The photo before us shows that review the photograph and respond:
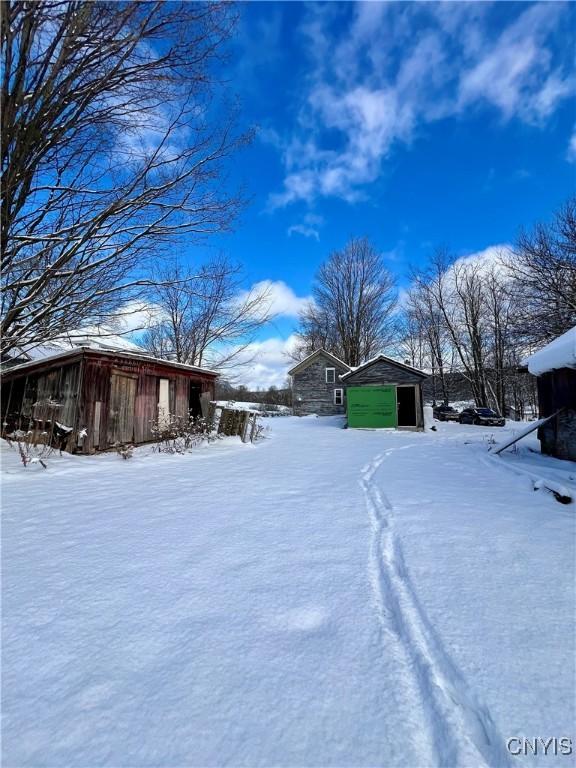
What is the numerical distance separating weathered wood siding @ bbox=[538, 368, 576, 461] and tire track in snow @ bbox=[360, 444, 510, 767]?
7346 millimetres

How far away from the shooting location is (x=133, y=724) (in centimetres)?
131

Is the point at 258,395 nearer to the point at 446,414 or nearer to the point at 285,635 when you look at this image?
the point at 446,414

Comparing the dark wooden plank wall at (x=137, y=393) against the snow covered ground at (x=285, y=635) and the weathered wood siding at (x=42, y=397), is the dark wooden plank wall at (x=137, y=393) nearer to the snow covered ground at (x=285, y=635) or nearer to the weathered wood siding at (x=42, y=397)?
the weathered wood siding at (x=42, y=397)

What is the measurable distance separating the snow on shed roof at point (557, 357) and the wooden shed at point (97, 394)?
10302 mm

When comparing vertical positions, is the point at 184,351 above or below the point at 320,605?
above

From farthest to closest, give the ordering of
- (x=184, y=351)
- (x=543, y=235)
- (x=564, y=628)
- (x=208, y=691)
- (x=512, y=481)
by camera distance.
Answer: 1. (x=184, y=351)
2. (x=543, y=235)
3. (x=512, y=481)
4. (x=564, y=628)
5. (x=208, y=691)

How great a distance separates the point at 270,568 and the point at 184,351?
768 inches

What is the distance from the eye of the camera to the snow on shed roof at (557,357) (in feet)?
22.8

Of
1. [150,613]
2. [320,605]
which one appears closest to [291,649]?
[320,605]

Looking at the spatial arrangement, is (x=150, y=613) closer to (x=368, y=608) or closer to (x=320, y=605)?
(x=320, y=605)

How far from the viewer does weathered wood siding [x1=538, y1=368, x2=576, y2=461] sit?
753 cm

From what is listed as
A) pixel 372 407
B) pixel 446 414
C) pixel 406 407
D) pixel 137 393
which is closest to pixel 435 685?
pixel 137 393

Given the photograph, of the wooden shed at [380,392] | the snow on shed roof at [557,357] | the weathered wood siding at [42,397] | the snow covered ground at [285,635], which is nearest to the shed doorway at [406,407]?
the wooden shed at [380,392]

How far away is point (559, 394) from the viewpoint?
7.99 m
